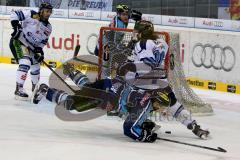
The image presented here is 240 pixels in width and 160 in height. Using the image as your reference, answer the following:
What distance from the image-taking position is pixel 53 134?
5.43 metres

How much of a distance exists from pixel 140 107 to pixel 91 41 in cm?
626

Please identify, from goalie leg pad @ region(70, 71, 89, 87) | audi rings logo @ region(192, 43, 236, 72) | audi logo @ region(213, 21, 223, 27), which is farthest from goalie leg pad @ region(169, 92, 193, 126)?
audi logo @ region(213, 21, 223, 27)

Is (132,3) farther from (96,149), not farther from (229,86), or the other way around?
(96,149)

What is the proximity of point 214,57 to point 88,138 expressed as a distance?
15.6 feet

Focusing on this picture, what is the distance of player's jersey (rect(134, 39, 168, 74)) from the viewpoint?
5.20 m

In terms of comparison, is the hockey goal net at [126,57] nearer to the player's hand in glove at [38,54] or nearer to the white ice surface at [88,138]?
the white ice surface at [88,138]

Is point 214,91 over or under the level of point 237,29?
under

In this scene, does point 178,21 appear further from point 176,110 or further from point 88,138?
point 88,138

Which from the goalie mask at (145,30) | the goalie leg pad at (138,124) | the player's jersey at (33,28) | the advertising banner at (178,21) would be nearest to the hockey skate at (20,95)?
the player's jersey at (33,28)

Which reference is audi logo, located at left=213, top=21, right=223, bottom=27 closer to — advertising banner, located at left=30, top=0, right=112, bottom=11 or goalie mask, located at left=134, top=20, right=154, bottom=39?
advertising banner, located at left=30, top=0, right=112, bottom=11

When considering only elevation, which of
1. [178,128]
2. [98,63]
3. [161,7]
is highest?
[161,7]

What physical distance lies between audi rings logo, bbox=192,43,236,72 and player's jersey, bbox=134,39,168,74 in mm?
4420

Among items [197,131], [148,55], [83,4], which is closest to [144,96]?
[148,55]

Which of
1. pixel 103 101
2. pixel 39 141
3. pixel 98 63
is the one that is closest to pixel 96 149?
pixel 39 141
